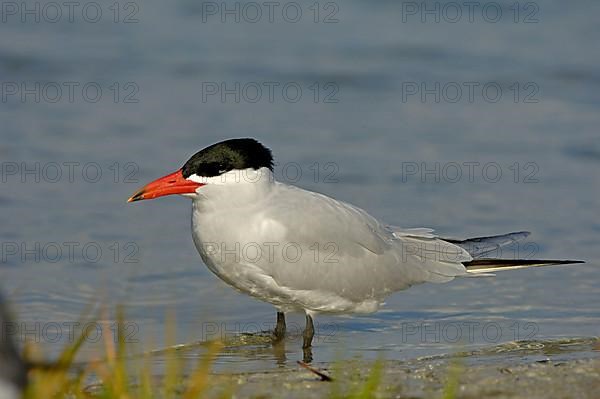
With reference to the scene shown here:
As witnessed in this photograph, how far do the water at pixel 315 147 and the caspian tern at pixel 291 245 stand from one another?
0.98 feet

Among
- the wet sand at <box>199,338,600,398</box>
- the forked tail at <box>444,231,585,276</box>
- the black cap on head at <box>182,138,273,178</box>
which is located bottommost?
the wet sand at <box>199,338,600,398</box>

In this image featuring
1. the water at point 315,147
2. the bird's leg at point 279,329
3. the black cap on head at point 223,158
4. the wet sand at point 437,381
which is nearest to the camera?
the wet sand at point 437,381

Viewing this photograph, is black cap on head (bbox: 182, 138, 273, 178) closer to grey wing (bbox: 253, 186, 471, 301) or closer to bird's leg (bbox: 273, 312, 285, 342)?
grey wing (bbox: 253, 186, 471, 301)

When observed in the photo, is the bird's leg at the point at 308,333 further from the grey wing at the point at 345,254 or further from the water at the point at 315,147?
the grey wing at the point at 345,254

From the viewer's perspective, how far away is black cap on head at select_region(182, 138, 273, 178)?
19.4ft

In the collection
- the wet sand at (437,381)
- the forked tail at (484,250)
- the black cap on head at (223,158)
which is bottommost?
the wet sand at (437,381)

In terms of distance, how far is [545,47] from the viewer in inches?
519

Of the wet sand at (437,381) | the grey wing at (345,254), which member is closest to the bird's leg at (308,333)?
the grey wing at (345,254)

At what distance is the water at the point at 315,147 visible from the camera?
273 inches

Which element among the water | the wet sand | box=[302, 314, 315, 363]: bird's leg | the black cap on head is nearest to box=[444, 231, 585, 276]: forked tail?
the water

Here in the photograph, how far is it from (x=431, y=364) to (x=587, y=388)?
91cm

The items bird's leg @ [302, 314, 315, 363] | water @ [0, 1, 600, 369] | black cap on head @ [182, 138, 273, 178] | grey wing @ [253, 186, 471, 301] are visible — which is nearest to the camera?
black cap on head @ [182, 138, 273, 178]

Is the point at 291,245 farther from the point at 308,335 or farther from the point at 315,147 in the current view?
the point at 315,147

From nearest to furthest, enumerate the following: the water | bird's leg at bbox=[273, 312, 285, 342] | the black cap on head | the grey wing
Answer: the black cap on head
the grey wing
bird's leg at bbox=[273, 312, 285, 342]
the water
